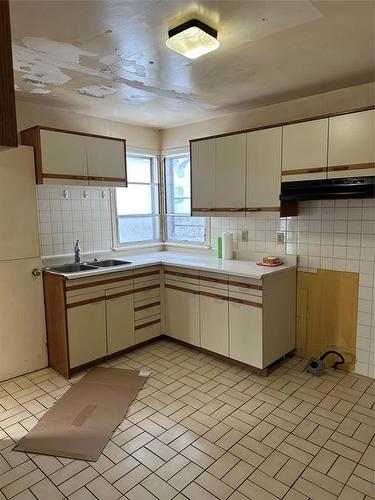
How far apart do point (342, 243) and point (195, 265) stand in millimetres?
1366

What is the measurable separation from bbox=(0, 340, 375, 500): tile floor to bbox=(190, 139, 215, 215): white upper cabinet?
1690 mm

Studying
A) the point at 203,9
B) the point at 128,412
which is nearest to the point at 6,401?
the point at 128,412

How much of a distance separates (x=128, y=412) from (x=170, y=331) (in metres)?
1.30

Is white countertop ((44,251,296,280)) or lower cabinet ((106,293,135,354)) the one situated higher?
white countertop ((44,251,296,280))

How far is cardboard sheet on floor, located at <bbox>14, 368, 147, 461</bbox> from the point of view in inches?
85.9

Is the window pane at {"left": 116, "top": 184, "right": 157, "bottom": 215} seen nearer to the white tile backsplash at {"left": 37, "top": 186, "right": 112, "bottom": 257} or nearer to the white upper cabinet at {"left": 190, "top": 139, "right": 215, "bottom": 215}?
the white tile backsplash at {"left": 37, "top": 186, "right": 112, "bottom": 257}

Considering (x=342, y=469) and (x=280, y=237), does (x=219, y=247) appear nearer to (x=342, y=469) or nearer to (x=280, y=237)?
(x=280, y=237)

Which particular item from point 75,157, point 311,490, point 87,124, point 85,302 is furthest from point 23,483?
point 87,124

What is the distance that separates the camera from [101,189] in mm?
3920

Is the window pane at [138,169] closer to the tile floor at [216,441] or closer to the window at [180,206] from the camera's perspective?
the window at [180,206]

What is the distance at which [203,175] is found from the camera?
144 inches

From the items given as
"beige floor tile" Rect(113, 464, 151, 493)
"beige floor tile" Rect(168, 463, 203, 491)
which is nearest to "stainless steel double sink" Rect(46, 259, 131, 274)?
"beige floor tile" Rect(113, 464, 151, 493)

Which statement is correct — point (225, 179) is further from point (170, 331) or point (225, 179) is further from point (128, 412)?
point (128, 412)

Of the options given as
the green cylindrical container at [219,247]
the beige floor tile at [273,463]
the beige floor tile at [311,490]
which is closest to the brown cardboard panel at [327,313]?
the green cylindrical container at [219,247]
